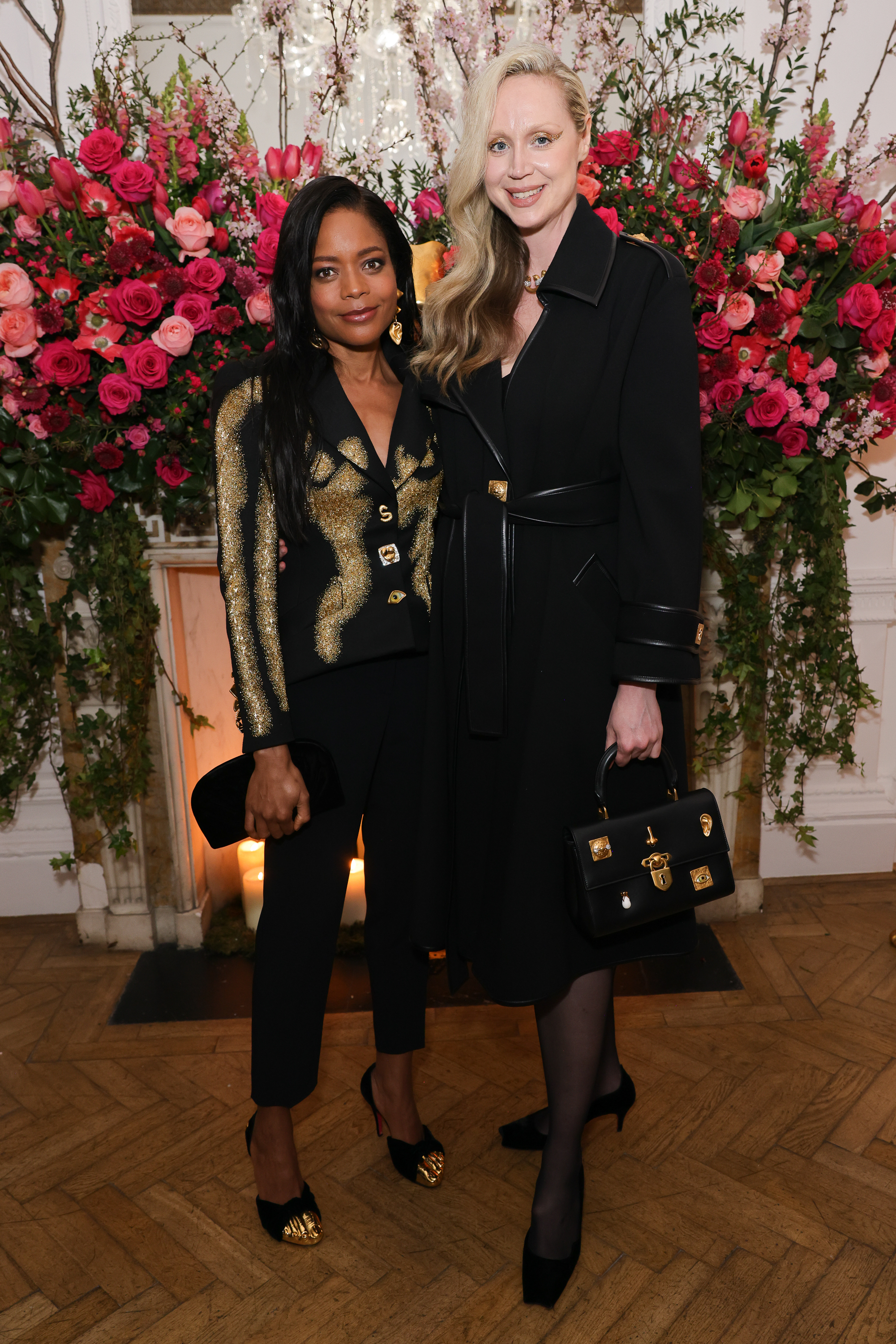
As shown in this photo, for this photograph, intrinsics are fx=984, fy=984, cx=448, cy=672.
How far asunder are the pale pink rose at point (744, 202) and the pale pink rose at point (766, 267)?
0.10m

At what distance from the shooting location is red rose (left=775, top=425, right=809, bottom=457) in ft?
8.04

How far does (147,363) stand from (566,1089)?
6.02ft

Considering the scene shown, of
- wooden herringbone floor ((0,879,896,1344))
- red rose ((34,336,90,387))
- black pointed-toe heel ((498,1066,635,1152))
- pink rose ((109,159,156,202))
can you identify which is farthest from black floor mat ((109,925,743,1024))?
pink rose ((109,159,156,202))

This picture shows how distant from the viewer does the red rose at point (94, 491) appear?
8.31 feet

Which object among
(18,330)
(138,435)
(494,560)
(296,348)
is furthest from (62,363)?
(494,560)

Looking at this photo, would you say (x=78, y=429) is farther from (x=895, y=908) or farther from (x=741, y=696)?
(x=895, y=908)

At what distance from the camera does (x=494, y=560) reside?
1.58m

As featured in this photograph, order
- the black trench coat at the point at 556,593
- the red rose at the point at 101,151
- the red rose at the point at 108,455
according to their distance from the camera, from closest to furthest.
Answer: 1. the black trench coat at the point at 556,593
2. the red rose at the point at 101,151
3. the red rose at the point at 108,455

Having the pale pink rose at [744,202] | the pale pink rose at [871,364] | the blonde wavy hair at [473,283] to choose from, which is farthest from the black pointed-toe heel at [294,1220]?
the pale pink rose at [744,202]

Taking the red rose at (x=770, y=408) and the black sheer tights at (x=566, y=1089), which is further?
the red rose at (x=770, y=408)

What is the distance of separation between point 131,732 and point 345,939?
891 millimetres

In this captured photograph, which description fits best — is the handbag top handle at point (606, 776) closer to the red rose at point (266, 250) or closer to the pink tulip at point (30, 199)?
the red rose at point (266, 250)

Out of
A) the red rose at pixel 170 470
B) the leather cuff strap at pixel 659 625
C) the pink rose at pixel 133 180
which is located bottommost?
the leather cuff strap at pixel 659 625

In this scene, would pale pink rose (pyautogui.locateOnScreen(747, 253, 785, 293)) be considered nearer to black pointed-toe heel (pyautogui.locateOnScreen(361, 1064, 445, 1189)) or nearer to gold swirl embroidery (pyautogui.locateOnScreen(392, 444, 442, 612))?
→ gold swirl embroidery (pyautogui.locateOnScreen(392, 444, 442, 612))
